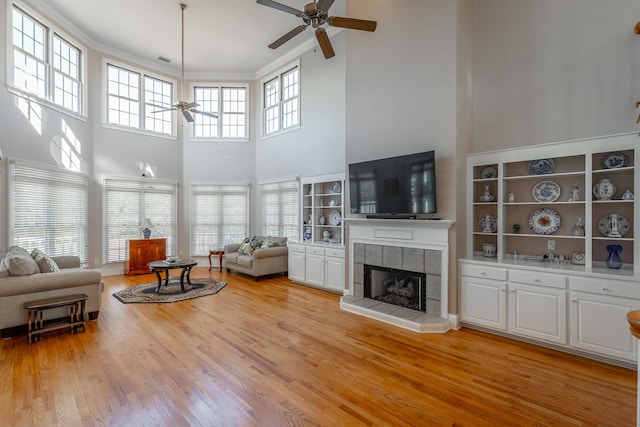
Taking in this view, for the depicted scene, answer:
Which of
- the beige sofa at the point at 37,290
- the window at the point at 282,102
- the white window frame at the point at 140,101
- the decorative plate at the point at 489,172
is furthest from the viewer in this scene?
the window at the point at 282,102

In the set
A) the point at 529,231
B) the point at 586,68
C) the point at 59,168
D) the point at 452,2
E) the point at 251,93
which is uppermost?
the point at 251,93

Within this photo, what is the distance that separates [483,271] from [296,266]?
3606 millimetres

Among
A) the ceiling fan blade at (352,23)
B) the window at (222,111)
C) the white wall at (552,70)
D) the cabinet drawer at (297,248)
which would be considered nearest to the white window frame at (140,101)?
the window at (222,111)

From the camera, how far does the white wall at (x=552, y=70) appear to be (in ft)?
10.4

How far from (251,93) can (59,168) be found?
4650 millimetres

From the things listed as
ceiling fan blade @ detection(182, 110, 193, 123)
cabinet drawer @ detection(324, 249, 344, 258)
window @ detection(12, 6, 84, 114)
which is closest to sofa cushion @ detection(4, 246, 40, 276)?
window @ detection(12, 6, 84, 114)

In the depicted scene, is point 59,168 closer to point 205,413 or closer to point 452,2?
point 205,413

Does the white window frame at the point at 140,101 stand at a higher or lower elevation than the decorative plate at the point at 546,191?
higher

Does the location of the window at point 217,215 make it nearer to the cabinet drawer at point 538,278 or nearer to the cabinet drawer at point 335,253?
the cabinet drawer at point 335,253

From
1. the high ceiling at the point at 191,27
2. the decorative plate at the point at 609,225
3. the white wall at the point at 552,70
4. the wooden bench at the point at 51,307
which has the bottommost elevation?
the wooden bench at the point at 51,307

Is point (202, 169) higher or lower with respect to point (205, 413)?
higher

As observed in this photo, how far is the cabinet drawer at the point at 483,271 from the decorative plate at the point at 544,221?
739 mm

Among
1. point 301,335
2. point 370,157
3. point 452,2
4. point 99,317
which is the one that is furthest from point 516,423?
point 99,317

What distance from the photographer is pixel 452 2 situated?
3.84 metres
